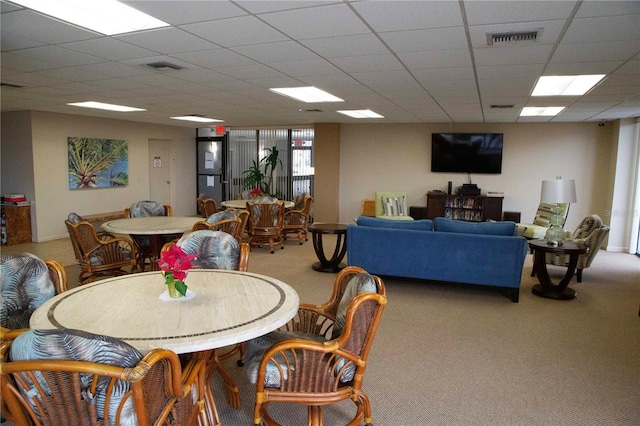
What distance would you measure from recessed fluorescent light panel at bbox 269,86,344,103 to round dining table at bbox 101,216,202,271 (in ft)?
6.36

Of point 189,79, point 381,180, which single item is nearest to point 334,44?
point 189,79

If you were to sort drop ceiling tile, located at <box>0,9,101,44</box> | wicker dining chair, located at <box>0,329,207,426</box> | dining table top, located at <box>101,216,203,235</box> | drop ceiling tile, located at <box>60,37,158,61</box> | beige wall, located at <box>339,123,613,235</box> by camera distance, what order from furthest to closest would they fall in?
beige wall, located at <box>339,123,613,235</box>, dining table top, located at <box>101,216,203,235</box>, drop ceiling tile, located at <box>60,37,158,61</box>, drop ceiling tile, located at <box>0,9,101,44</box>, wicker dining chair, located at <box>0,329,207,426</box>

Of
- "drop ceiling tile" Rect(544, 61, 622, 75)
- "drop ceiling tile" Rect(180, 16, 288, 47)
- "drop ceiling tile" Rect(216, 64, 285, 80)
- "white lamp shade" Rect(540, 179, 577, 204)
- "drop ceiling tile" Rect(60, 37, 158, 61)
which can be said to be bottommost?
"white lamp shade" Rect(540, 179, 577, 204)

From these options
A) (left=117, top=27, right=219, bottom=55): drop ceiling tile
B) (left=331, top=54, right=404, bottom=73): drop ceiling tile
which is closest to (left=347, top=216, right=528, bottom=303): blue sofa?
(left=331, top=54, right=404, bottom=73): drop ceiling tile

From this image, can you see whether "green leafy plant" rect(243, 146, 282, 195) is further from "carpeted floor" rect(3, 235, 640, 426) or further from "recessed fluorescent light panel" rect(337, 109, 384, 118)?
"carpeted floor" rect(3, 235, 640, 426)

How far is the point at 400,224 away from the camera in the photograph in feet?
16.5

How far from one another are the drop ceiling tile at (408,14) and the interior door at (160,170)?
8666 millimetres

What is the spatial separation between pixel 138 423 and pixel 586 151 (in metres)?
8.90

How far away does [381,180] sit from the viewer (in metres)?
9.36

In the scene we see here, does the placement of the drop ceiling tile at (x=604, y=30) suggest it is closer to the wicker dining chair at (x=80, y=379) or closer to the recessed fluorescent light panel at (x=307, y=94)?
the recessed fluorescent light panel at (x=307, y=94)

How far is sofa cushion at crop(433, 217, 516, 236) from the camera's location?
4.68 metres

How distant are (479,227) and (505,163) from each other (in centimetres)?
445

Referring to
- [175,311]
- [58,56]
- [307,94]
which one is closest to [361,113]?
[307,94]

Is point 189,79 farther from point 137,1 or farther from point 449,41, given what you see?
point 449,41
